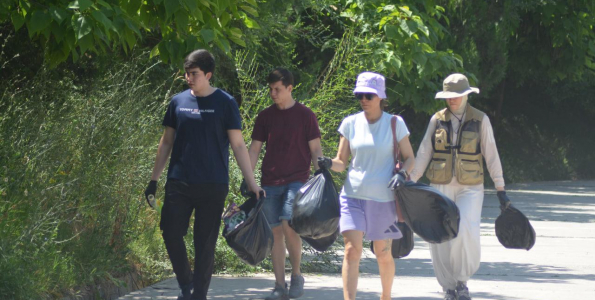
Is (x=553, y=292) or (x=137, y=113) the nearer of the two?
(x=553, y=292)

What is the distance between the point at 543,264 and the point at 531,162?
20.9 metres

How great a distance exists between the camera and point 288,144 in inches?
297

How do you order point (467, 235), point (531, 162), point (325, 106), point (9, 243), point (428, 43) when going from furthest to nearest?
1. point (531, 162)
2. point (428, 43)
3. point (325, 106)
4. point (467, 235)
5. point (9, 243)

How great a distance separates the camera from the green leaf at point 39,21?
6.52m

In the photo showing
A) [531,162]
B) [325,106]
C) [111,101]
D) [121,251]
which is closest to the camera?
[121,251]

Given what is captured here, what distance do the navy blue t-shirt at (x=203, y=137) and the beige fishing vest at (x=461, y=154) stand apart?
168 centimetres

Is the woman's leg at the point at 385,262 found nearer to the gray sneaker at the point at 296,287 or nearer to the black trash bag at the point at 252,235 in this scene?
the black trash bag at the point at 252,235

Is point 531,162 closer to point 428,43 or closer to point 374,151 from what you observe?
point 428,43

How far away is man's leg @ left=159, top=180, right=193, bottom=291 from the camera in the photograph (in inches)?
267

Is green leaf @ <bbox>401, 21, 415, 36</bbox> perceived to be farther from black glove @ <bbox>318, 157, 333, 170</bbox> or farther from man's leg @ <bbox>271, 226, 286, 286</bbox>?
black glove @ <bbox>318, 157, 333, 170</bbox>

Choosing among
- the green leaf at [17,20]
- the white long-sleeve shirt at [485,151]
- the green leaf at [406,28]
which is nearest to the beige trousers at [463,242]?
the white long-sleeve shirt at [485,151]

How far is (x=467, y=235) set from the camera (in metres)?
7.52

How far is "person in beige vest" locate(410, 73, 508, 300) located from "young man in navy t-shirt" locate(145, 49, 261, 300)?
1.62 m

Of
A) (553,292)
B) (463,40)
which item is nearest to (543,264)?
(553,292)
